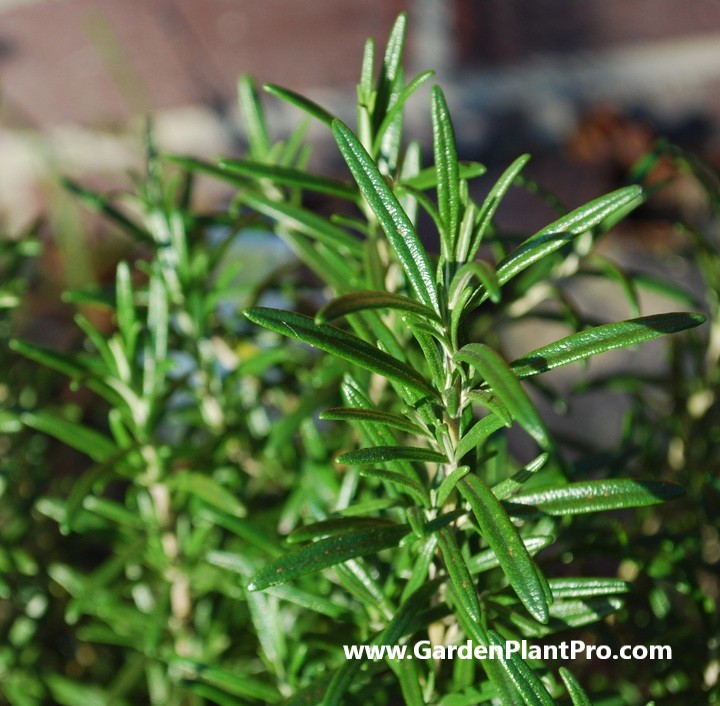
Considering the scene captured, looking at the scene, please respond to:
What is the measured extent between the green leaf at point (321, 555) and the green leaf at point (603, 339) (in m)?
0.09

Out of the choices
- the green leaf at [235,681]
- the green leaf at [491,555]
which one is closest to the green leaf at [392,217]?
the green leaf at [491,555]

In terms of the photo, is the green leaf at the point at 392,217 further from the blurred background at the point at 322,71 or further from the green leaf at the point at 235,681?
the blurred background at the point at 322,71

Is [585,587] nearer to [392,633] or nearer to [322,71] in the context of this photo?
[392,633]

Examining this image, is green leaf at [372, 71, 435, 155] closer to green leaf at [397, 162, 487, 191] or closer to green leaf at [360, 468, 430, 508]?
green leaf at [397, 162, 487, 191]

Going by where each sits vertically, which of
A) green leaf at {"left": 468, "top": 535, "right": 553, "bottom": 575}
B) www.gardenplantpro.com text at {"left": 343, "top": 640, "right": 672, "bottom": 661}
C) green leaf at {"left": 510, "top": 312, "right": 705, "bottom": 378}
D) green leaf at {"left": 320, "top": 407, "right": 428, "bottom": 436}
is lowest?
www.gardenplantpro.com text at {"left": 343, "top": 640, "right": 672, "bottom": 661}

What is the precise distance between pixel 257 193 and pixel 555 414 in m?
0.62

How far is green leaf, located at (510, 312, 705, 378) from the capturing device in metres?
0.29

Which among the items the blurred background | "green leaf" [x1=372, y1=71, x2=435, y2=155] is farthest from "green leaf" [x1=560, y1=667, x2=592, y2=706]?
the blurred background

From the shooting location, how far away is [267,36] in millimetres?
1230

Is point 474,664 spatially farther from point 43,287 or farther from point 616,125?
point 616,125

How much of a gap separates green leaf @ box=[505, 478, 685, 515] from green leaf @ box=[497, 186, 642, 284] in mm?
85

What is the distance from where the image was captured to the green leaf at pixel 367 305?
260 millimetres

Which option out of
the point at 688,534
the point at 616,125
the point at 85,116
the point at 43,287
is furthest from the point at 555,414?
the point at 85,116

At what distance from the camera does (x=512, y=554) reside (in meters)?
0.28
